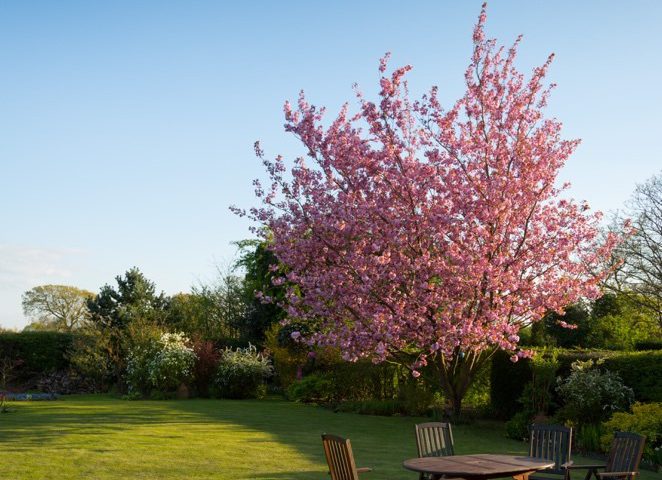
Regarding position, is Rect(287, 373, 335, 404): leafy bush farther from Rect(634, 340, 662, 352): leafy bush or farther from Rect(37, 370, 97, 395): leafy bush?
Rect(634, 340, 662, 352): leafy bush

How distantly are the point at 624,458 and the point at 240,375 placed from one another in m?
18.0

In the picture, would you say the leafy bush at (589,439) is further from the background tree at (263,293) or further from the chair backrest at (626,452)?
the background tree at (263,293)

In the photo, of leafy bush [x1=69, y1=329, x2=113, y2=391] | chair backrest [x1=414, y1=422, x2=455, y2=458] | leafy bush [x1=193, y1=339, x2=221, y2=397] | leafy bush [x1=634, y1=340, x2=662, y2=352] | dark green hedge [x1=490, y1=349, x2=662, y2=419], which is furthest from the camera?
leafy bush [x1=69, y1=329, x2=113, y2=391]

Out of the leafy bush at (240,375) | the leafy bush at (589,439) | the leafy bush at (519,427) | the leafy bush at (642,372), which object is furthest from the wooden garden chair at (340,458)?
the leafy bush at (240,375)

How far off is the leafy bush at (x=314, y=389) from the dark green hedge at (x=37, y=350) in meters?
10.8


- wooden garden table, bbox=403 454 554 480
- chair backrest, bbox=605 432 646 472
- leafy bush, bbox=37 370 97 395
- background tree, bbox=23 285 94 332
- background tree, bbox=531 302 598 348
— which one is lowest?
wooden garden table, bbox=403 454 554 480

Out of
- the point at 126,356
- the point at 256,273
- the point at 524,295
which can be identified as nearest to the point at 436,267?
the point at 524,295

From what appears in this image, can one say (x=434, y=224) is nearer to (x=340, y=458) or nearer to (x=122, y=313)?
(x=340, y=458)

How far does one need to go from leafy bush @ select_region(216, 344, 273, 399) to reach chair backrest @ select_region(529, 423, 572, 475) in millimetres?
16568

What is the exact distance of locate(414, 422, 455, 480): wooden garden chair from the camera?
27.0 ft

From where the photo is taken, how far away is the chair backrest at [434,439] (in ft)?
27.0

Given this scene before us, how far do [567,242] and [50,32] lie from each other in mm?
11045

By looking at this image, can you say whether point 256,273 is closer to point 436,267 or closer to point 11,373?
point 11,373

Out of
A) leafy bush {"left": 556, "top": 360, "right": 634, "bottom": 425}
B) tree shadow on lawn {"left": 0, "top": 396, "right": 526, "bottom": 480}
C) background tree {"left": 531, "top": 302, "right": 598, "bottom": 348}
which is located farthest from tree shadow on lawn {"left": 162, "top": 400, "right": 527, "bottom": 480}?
background tree {"left": 531, "top": 302, "right": 598, "bottom": 348}
